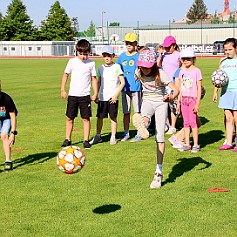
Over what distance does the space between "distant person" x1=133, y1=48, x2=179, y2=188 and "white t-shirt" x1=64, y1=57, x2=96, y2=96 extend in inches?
102

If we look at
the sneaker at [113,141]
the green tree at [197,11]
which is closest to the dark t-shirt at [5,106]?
the sneaker at [113,141]

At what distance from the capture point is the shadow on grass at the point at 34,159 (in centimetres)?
848

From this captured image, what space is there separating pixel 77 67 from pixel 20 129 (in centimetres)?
294

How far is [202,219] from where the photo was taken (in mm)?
5586

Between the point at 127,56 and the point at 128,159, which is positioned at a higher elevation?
the point at 127,56

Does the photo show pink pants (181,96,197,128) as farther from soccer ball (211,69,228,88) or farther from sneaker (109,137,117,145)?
sneaker (109,137,117,145)

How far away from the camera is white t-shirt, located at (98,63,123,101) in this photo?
9953 millimetres

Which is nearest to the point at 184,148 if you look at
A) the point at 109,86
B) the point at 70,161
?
the point at 109,86

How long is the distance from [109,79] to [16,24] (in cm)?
8620

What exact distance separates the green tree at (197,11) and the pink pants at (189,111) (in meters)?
138

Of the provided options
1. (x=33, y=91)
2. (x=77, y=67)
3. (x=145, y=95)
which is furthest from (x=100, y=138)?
(x=33, y=91)

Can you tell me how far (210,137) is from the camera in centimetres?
1062

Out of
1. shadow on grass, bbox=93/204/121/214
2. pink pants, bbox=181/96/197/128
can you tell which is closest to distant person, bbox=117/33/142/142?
pink pants, bbox=181/96/197/128

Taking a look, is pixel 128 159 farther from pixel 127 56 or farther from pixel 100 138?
pixel 127 56
